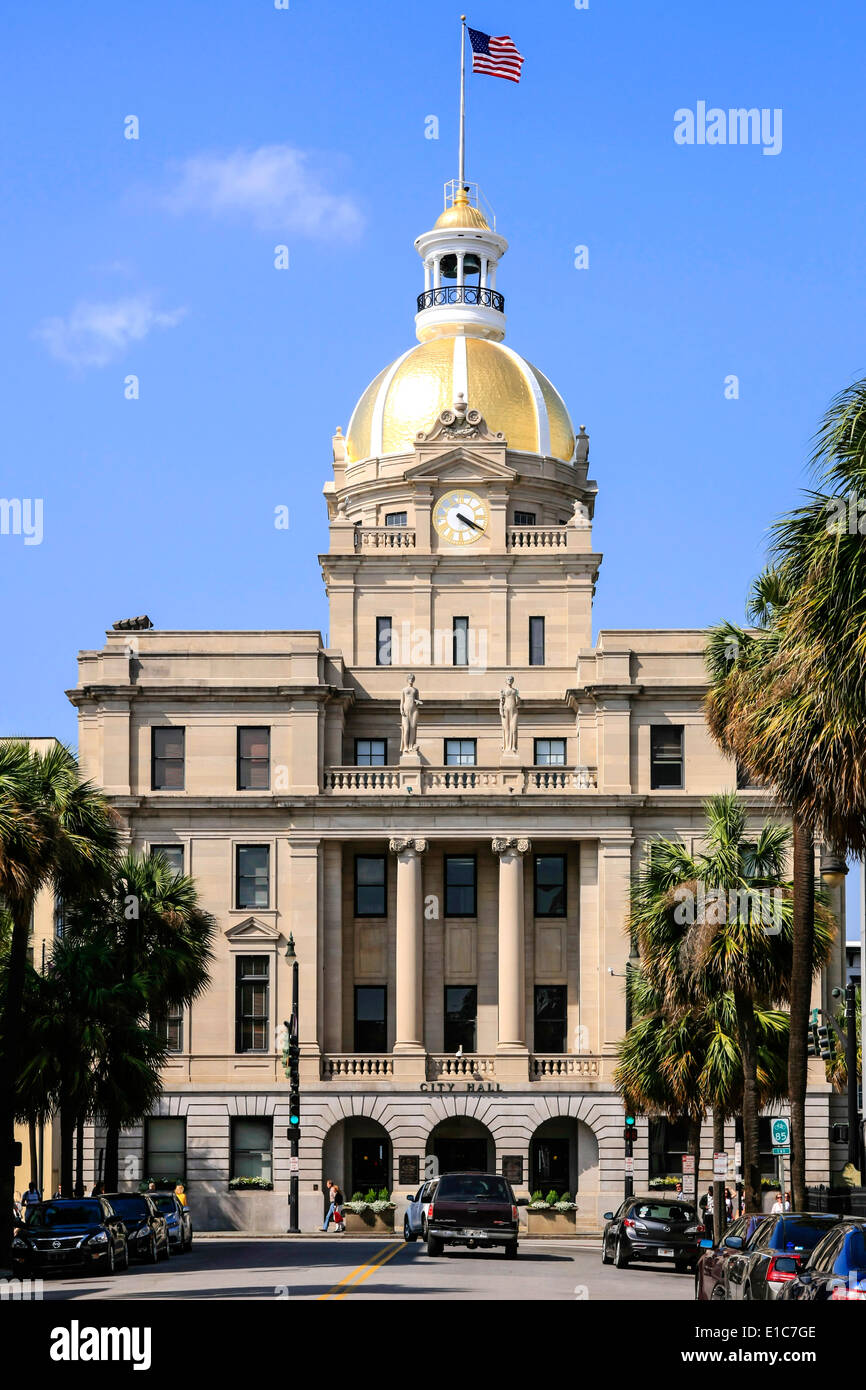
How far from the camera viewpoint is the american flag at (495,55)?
267 feet

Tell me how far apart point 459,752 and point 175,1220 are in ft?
99.7

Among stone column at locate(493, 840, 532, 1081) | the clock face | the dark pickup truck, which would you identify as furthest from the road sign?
the clock face

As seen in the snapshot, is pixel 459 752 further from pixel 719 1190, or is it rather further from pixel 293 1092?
pixel 719 1190

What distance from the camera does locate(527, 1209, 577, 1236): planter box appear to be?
65.3 metres

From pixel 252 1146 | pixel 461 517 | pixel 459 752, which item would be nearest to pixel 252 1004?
pixel 252 1146

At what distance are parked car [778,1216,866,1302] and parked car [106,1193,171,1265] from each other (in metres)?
22.8

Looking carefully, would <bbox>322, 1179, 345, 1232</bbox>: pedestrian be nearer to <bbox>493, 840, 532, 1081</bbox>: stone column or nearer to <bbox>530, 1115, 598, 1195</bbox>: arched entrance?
<bbox>493, 840, 532, 1081</bbox>: stone column

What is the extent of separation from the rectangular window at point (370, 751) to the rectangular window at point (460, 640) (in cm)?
436

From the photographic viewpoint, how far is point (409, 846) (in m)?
70.4

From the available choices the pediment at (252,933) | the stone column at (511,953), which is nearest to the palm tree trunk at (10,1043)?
the pediment at (252,933)

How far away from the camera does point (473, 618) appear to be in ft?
254

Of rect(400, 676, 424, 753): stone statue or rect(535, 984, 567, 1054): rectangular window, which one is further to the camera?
rect(400, 676, 424, 753): stone statue

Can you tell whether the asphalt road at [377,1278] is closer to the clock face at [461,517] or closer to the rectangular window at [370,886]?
the rectangular window at [370,886]
